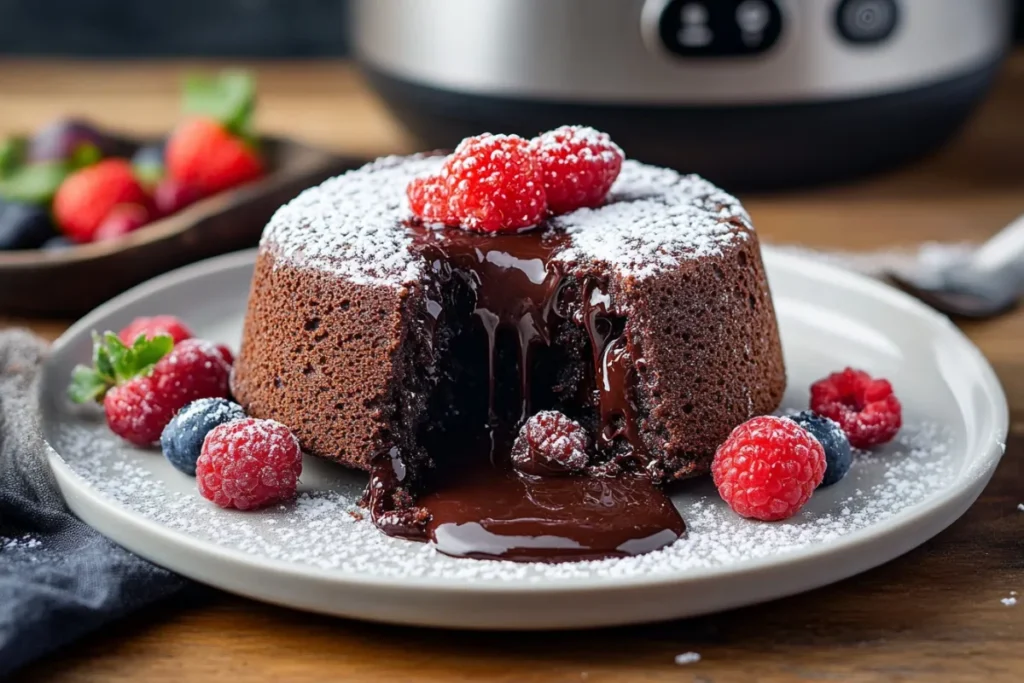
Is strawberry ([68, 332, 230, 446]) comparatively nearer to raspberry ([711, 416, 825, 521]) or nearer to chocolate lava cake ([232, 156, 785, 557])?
chocolate lava cake ([232, 156, 785, 557])

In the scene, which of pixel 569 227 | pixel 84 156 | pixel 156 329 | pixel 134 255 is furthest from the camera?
pixel 84 156

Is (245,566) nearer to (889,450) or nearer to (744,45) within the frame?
(889,450)

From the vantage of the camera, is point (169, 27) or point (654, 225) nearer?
point (654, 225)

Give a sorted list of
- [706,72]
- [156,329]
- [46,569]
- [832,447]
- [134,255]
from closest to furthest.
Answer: [46,569]
[832,447]
[156,329]
[134,255]
[706,72]

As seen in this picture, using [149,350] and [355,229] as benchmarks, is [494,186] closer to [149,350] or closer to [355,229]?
[355,229]

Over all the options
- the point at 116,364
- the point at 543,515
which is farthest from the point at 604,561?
the point at 116,364

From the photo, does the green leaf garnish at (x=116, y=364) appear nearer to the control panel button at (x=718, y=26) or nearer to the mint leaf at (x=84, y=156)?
the mint leaf at (x=84, y=156)

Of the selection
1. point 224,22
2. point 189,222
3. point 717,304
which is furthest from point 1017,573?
point 224,22
